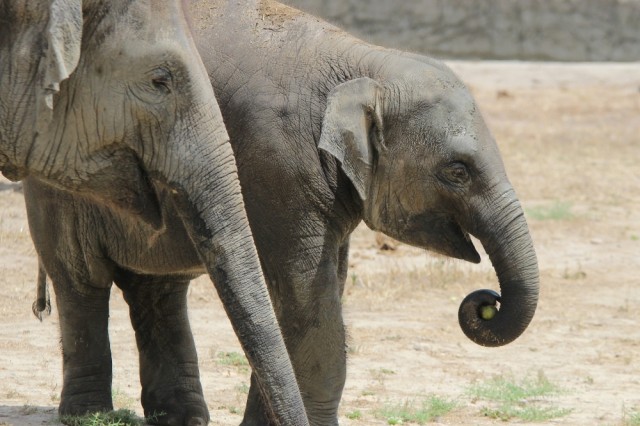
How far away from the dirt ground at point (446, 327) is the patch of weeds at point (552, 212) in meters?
0.01

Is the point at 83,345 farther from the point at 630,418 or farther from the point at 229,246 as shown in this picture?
the point at 630,418

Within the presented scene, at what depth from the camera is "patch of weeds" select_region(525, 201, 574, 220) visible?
13.0 metres

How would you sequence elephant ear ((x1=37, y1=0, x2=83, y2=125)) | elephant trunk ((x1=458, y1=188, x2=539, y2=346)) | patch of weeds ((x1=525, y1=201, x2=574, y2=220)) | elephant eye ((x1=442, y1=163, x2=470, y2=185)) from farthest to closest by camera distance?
patch of weeds ((x1=525, y1=201, x2=574, y2=220)), elephant eye ((x1=442, y1=163, x2=470, y2=185)), elephant trunk ((x1=458, y1=188, x2=539, y2=346)), elephant ear ((x1=37, y1=0, x2=83, y2=125))

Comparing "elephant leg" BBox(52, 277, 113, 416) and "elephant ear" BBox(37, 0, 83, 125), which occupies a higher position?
"elephant ear" BBox(37, 0, 83, 125)

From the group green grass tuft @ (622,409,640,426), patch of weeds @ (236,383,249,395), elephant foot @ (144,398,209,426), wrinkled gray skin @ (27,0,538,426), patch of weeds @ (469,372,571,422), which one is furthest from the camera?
patch of weeds @ (236,383,249,395)

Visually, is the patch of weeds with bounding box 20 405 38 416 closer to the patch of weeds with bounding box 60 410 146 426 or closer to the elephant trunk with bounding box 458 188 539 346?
the patch of weeds with bounding box 60 410 146 426

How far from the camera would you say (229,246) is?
4492 mm

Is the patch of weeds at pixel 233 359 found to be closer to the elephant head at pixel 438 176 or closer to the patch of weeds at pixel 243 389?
the patch of weeds at pixel 243 389

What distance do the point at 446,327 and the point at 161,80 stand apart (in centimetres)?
518

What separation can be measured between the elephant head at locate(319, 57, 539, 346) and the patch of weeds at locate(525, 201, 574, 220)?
6.85 metres

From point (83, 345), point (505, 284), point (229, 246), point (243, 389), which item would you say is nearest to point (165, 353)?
point (83, 345)

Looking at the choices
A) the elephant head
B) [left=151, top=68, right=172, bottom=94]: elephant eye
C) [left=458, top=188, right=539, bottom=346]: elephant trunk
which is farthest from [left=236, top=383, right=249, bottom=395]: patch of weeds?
[left=151, top=68, right=172, bottom=94]: elephant eye

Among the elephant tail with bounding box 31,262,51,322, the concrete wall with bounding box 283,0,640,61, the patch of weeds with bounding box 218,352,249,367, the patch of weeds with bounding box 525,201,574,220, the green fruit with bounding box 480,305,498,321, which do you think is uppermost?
the concrete wall with bounding box 283,0,640,61

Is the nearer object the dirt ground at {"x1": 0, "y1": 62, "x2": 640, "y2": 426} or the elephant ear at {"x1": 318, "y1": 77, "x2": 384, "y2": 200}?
the elephant ear at {"x1": 318, "y1": 77, "x2": 384, "y2": 200}
